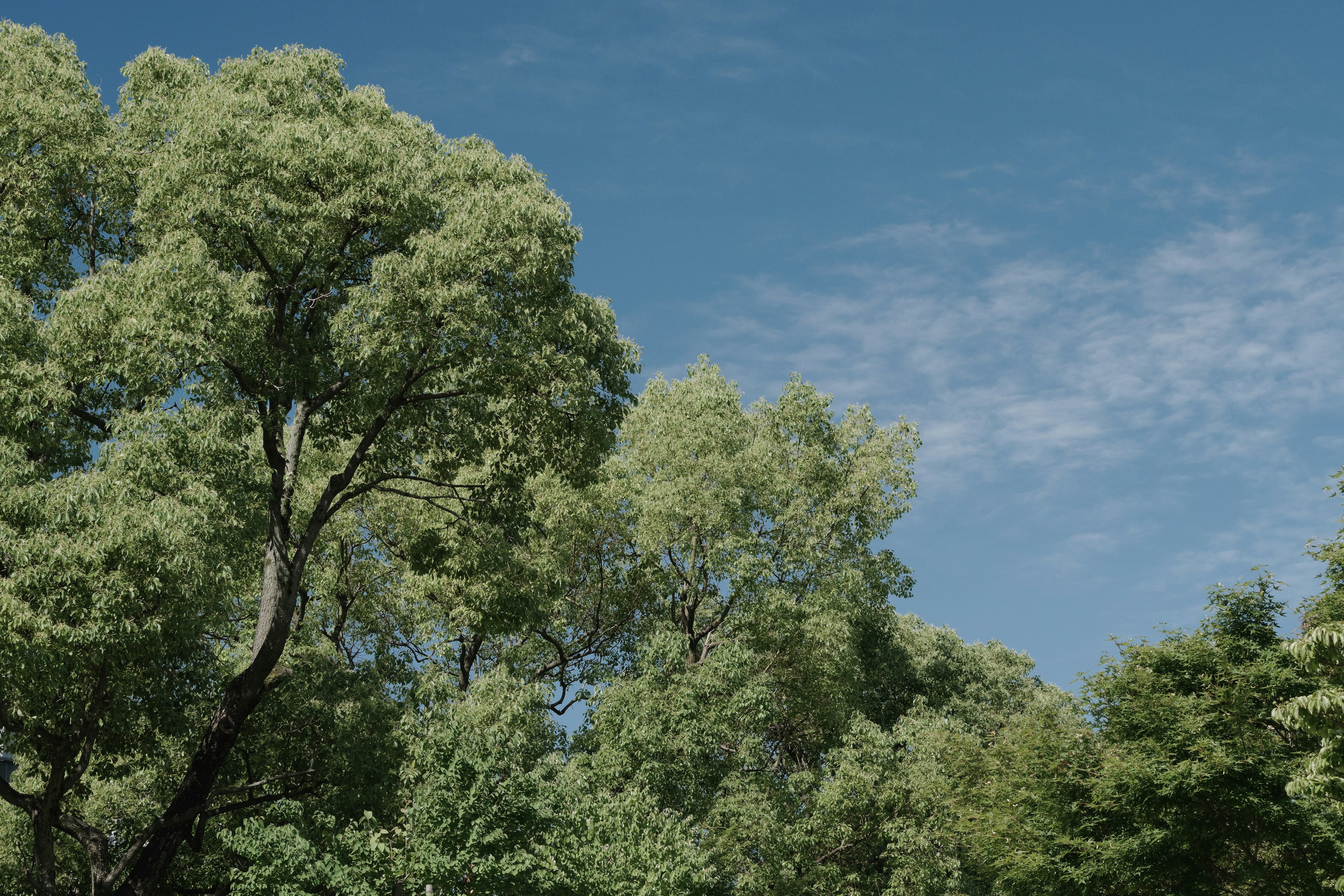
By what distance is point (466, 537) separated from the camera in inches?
919

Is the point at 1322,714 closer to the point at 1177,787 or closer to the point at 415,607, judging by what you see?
the point at 1177,787

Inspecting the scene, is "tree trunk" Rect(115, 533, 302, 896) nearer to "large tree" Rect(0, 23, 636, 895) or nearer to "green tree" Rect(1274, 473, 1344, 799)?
"large tree" Rect(0, 23, 636, 895)

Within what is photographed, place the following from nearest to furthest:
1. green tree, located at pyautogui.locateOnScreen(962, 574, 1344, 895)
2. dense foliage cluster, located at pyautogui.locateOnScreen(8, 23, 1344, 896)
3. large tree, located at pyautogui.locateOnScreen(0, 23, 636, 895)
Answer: large tree, located at pyautogui.locateOnScreen(0, 23, 636, 895) → dense foliage cluster, located at pyautogui.locateOnScreen(8, 23, 1344, 896) → green tree, located at pyautogui.locateOnScreen(962, 574, 1344, 895)

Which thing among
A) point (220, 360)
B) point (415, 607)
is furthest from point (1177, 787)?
point (220, 360)

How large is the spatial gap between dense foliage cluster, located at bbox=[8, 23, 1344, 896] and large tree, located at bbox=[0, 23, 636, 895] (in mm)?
84

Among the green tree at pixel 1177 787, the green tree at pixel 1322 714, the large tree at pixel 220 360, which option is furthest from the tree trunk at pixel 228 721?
the green tree at pixel 1177 787

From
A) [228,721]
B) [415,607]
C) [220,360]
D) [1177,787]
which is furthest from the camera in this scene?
[415,607]

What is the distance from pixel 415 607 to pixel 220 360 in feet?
46.8

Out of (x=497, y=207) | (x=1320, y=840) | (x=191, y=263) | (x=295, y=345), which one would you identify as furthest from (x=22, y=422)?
(x=1320, y=840)

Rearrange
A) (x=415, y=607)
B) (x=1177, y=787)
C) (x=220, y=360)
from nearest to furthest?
1. (x=220, y=360)
2. (x=1177, y=787)
3. (x=415, y=607)

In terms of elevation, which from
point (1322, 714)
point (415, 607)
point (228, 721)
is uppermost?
point (415, 607)

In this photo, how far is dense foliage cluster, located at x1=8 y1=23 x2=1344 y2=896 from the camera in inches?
690

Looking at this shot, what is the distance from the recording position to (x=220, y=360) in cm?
1814

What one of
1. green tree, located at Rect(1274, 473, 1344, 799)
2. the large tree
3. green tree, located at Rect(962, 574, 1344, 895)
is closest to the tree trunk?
the large tree
